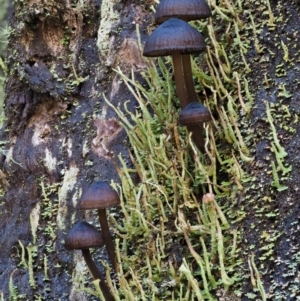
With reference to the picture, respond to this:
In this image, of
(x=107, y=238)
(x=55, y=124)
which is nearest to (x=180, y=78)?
(x=107, y=238)

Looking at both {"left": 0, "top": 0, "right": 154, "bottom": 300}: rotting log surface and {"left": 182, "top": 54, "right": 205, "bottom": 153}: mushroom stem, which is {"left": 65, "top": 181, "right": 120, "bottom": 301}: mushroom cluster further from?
{"left": 182, "top": 54, "right": 205, "bottom": 153}: mushroom stem

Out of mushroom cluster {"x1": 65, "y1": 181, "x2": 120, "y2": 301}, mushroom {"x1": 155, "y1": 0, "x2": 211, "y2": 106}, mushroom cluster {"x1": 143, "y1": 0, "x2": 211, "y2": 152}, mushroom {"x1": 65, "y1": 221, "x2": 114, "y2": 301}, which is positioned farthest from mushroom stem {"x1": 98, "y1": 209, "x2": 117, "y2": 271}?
mushroom {"x1": 155, "y1": 0, "x2": 211, "y2": 106}

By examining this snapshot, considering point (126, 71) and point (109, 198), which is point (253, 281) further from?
point (126, 71)

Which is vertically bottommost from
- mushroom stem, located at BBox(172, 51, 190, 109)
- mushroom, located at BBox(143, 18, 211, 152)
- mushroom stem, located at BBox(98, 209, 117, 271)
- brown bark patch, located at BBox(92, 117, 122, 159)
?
mushroom stem, located at BBox(98, 209, 117, 271)

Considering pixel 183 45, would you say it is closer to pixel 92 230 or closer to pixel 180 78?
pixel 180 78

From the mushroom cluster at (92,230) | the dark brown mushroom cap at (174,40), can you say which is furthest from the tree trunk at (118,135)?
the dark brown mushroom cap at (174,40)

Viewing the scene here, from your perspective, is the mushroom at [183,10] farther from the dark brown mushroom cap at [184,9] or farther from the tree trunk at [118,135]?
the tree trunk at [118,135]
